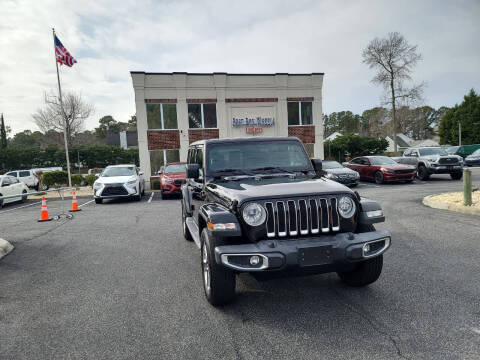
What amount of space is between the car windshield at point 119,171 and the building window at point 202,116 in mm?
8952

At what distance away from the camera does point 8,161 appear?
111 feet

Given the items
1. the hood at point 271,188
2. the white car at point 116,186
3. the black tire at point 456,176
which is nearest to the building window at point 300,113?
the black tire at point 456,176

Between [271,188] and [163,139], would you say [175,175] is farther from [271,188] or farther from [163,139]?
[271,188]

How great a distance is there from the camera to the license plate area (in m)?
3.16

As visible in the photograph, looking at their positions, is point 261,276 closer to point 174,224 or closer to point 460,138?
point 174,224

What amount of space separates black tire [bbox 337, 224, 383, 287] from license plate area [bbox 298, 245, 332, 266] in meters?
0.73

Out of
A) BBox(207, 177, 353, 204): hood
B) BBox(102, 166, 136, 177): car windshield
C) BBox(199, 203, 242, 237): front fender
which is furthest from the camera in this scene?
BBox(102, 166, 136, 177): car windshield

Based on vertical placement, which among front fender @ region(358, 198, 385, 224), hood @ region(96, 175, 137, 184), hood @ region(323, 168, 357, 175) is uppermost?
front fender @ region(358, 198, 385, 224)

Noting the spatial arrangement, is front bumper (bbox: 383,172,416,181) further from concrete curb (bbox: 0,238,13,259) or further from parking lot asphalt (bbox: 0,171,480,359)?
concrete curb (bbox: 0,238,13,259)

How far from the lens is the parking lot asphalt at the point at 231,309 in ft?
9.41

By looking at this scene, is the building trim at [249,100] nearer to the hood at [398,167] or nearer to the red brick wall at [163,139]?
the red brick wall at [163,139]

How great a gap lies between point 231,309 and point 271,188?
1377 mm

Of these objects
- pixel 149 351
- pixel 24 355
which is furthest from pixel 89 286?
pixel 149 351

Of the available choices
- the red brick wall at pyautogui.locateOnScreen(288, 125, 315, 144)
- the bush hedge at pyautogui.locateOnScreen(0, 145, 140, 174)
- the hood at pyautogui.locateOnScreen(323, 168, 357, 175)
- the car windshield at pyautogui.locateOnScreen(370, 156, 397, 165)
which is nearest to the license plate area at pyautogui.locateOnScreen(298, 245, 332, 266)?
the hood at pyautogui.locateOnScreen(323, 168, 357, 175)
